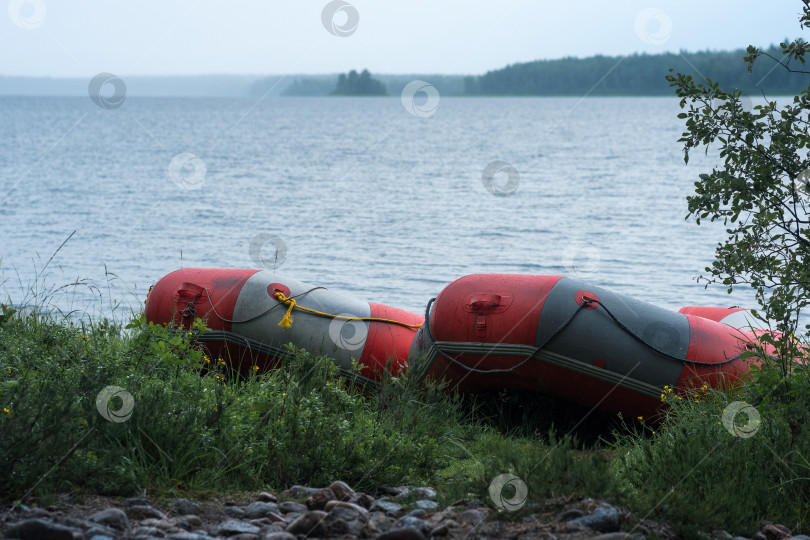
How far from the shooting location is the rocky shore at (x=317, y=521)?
8.98ft

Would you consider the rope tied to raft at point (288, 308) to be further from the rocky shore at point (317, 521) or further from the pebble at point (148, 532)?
the pebble at point (148, 532)

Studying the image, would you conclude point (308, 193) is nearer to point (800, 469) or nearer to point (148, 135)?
point (800, 469)

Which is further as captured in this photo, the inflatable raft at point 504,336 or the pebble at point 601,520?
the inflatable raft at point 504,336

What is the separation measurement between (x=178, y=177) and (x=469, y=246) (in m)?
19.6

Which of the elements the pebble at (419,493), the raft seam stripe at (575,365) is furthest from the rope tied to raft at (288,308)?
the pebble at (419,493)

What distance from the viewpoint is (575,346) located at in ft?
17.1

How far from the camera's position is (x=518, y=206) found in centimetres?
2255

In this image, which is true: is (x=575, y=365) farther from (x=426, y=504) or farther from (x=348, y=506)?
(x=348, y=506)

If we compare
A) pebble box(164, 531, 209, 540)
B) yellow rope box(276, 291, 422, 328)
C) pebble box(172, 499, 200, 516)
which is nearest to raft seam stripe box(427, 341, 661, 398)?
yellow rope box(276, 291, 422, 328)

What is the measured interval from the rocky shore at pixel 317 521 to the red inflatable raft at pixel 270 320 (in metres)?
2.57

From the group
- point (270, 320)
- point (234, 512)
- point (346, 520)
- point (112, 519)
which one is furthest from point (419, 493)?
point (270, 320)

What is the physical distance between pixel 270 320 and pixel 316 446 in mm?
2274

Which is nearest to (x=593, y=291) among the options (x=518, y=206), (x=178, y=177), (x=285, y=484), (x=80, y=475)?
(x=285, y=484)

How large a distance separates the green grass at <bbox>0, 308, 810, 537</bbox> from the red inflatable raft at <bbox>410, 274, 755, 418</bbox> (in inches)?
18.1
